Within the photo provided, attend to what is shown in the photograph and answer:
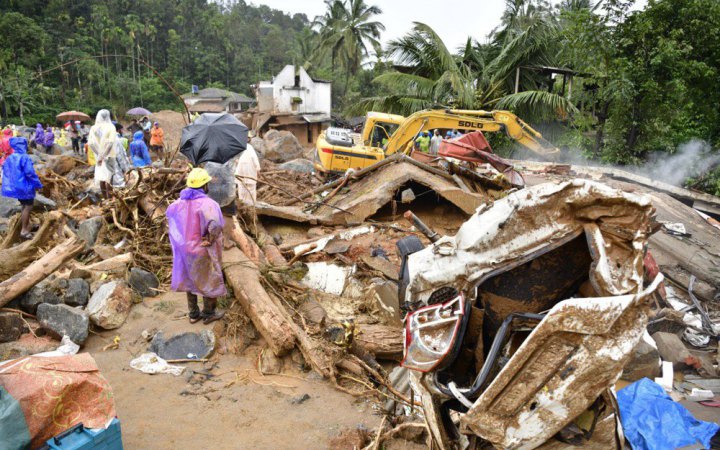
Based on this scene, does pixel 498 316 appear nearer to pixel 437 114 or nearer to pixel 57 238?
pixel 57 238

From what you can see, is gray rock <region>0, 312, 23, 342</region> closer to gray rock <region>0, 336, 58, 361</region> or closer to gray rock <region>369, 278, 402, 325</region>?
gray rock <region>0, 336, 58, 361</region>

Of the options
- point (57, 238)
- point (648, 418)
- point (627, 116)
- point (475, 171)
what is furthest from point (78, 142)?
point (648, 418)

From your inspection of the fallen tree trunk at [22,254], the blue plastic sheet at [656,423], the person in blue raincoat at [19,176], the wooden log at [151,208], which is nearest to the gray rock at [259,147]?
the person in blue raincoat at [19,176]

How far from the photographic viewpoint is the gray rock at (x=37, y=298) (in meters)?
4.64

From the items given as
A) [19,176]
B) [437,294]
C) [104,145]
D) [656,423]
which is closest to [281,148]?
[104,145]

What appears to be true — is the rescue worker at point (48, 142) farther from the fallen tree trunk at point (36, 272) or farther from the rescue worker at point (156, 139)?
the fallen tree trunk at point (36, 272)

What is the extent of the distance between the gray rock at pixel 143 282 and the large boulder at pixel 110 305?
8.3 inches

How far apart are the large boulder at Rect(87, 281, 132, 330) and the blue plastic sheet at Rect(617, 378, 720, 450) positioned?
4618 millimetres

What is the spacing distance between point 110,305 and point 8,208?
6654mm

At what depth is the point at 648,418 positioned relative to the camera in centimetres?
390

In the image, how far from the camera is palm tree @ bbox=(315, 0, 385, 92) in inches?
1400

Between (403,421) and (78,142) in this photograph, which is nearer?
(403,421)

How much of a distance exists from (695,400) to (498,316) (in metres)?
3.54

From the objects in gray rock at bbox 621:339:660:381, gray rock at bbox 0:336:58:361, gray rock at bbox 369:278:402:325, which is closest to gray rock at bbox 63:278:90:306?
gray rock at bbox 0:336:58:361
